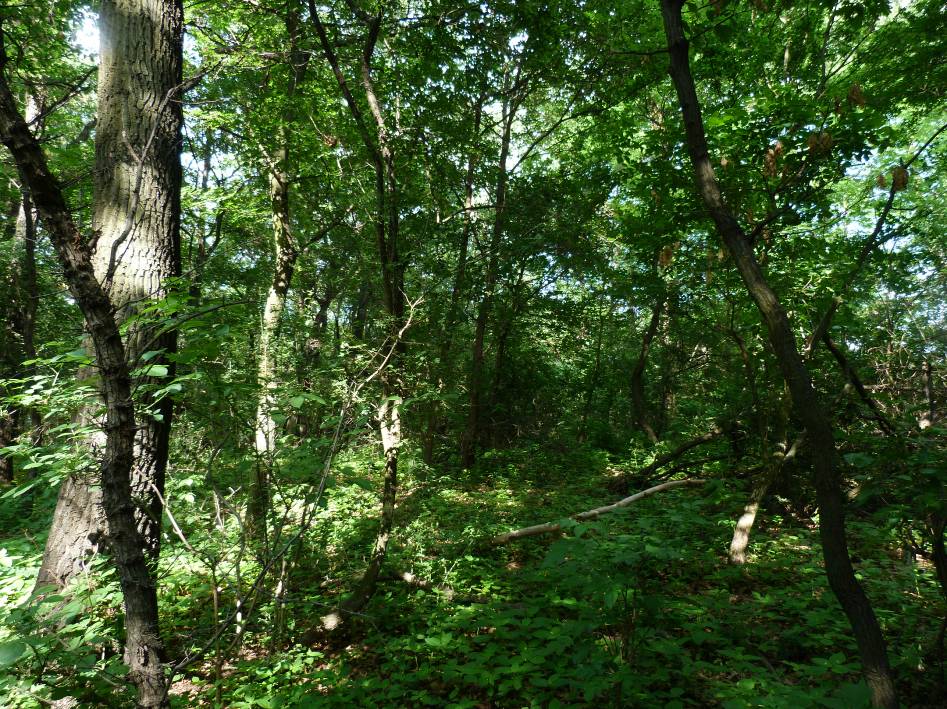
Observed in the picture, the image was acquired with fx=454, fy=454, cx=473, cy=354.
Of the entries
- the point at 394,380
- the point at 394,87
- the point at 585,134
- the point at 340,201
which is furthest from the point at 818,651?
the point at 585,134

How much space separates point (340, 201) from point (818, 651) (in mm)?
5928

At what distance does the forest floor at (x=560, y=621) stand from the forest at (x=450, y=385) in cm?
4

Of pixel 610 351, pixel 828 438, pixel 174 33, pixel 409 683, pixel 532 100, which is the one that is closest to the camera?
pixel 828 438

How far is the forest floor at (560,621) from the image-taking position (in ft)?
8.73

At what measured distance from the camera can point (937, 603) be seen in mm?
3617

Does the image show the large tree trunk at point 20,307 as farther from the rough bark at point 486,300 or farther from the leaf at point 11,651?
the leaf at point 11,651

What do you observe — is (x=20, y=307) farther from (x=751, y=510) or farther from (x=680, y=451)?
(x=751, y=510)

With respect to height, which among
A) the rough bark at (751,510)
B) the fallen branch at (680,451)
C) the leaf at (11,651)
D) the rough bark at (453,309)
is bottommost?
the leaf at (11,651)

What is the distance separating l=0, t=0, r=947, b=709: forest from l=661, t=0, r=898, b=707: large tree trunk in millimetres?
18

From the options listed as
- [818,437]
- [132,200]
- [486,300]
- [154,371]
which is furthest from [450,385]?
[154,371]

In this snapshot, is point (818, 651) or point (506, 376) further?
point (506, 376)

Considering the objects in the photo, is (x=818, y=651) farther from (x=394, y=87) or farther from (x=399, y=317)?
(x=394, y=87)

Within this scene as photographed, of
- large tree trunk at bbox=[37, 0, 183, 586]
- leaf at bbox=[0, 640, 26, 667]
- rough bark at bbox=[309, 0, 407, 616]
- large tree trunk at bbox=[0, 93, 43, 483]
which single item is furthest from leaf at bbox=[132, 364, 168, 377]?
large tree trunk at bbox=[0, 93, 43, 483]

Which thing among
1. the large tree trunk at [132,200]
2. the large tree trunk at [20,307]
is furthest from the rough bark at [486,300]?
the large tree trunk at [20,307]
